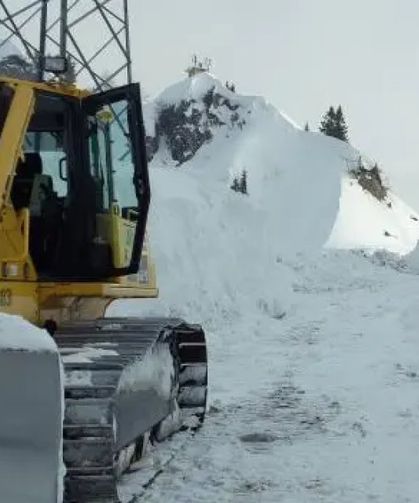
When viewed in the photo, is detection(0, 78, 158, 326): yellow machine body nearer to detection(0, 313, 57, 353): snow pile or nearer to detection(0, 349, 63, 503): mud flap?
detection(0, 313, 57, 353): snow pile

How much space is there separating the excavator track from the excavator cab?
0.48 meters

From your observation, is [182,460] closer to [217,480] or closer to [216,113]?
[217,480]

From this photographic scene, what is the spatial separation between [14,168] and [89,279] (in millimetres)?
1161

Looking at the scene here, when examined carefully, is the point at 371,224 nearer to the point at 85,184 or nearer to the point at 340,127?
the point at 340,127

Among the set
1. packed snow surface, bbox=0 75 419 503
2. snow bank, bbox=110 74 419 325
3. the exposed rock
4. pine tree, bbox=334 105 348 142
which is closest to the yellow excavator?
packed snow surface, bbox=0 75 419 503

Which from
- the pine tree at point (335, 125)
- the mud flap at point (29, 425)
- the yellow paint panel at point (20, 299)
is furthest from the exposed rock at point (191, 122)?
the mud flap at point (29, 425)

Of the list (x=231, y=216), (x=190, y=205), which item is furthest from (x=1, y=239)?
(x=231, y=216)

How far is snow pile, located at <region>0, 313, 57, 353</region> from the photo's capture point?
3.73 metres

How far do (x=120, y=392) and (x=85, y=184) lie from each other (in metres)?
2.12

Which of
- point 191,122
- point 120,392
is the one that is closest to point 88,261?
point 120,392

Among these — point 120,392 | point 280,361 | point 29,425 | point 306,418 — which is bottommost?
point 280,361

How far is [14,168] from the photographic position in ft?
17.9

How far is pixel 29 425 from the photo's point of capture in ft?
12.3

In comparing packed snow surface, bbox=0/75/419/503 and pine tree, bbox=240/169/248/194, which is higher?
packed snow surface, bbox=0/75/419/503
